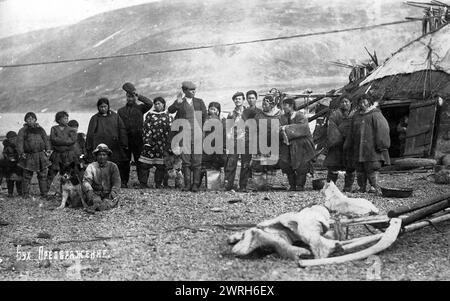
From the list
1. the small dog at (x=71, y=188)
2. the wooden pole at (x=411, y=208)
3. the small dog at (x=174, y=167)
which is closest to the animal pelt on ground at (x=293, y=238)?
the wooden pole at (x=411, y=208)

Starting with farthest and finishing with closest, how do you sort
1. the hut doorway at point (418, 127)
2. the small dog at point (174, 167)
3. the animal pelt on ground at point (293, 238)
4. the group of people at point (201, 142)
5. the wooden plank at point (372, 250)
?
1. the hut doorway at point (418, 127)
2. the small dog at point (174, 167)
3. the group of people at point (201, 142)
4. the animal pelt on ground at point (293, 238)
5. the wooden plank at point (372, 250)

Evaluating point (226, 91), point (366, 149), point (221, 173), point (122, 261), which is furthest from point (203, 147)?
point (226, 91)

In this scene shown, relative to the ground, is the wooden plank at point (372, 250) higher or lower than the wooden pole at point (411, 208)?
lower

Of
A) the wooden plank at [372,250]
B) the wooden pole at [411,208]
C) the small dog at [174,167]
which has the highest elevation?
the wooden pole at [411,208]

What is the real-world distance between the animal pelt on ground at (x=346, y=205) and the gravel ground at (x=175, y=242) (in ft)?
0.64

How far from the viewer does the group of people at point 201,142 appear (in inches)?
274

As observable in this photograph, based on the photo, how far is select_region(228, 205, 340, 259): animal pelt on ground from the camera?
3.83 metres

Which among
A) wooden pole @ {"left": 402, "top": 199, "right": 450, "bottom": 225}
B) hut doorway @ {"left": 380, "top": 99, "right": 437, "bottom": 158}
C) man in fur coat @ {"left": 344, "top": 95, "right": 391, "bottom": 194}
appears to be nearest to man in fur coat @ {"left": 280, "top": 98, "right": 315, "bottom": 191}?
man in fur coat @ {"left": 344, "top": 95, "right": 391, "bottom": 194}

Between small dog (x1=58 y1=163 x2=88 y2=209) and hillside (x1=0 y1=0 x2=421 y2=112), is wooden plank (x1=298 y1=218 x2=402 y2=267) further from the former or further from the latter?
hillside (x1=0 y1=0 x2=421 y2=112)

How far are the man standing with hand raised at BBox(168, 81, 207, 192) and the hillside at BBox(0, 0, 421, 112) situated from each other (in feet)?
44.7

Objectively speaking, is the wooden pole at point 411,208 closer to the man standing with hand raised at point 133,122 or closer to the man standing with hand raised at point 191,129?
the man standing with hand raised at point 191,129

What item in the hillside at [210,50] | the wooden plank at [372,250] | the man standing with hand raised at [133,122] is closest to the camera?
the wooden plank at [372,250]
